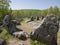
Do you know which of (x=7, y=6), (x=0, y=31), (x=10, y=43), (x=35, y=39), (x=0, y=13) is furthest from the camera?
(x=7, y=6)

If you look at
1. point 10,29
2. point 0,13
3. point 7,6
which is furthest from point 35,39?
point 7,6

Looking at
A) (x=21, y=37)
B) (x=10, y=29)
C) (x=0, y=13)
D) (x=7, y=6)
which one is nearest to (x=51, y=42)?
(x=21, y=37)

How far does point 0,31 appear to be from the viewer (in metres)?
20.9

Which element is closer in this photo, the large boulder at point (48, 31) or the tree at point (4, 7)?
the large boulder at point (48, 31)

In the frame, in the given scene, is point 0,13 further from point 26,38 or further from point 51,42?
point 51,42

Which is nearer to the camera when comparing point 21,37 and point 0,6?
point 21,37

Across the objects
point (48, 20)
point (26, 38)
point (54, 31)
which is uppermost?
point (48, 20)

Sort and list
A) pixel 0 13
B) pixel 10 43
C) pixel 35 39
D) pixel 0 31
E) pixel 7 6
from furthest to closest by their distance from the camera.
→ pixel 7 6 < pixel 0 13 < pixel 0 31 < pixel 35 39 < pixel 10 43

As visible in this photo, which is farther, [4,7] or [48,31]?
[4,7]

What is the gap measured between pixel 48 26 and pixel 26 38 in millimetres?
3671

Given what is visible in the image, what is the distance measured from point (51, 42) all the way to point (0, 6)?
76.7ft

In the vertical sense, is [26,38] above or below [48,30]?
below

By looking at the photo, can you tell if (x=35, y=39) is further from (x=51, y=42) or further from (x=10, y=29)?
(x=10, y=29)

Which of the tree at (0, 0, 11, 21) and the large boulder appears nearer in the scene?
the large boulder
